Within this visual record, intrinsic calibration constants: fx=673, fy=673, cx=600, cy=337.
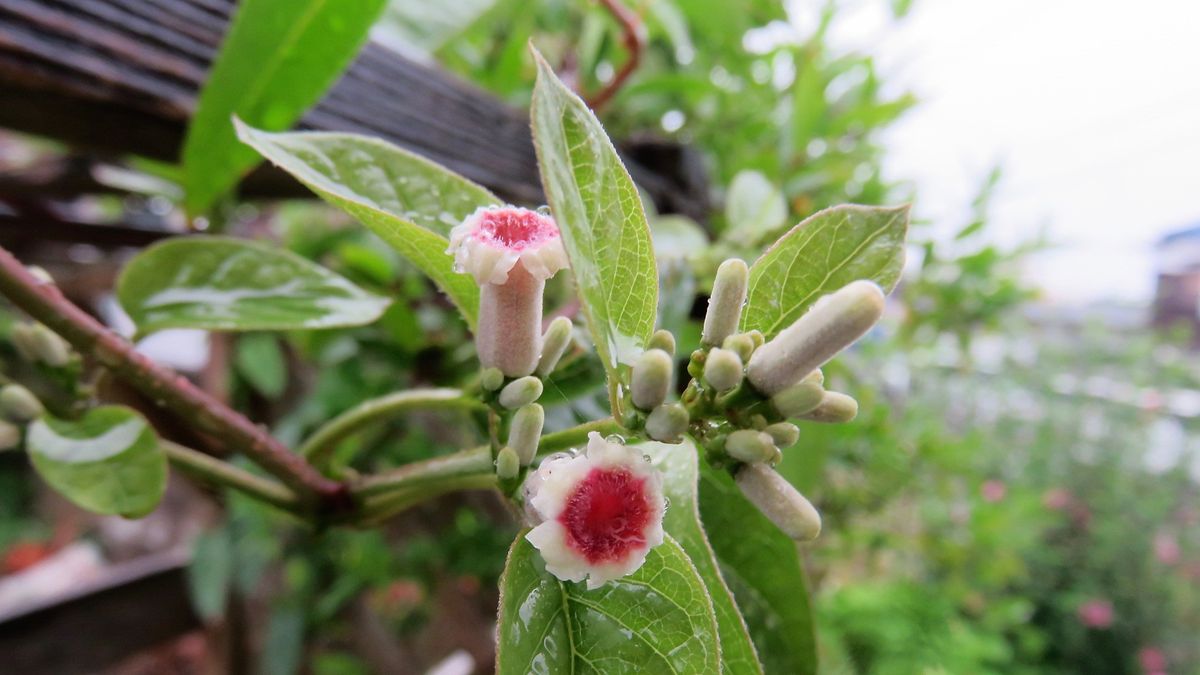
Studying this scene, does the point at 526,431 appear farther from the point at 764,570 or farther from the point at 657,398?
the point at 764,570

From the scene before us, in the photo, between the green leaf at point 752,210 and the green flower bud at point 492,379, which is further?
the green leaf at point 752,210

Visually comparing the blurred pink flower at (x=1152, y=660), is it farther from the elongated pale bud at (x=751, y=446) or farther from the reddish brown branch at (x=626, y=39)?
the elongated pale bud at (x=751, y=446)

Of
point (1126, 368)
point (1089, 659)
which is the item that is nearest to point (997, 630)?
point (1089, 659)

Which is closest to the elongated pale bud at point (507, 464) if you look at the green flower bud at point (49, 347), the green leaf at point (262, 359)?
the green flower bud at point (49, 347)

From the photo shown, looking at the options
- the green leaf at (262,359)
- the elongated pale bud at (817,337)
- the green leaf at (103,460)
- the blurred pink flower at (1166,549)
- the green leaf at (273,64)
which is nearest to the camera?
the elongated pale bud at (817,337)

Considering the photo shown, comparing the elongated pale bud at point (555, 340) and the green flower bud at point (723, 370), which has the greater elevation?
the green flower bud at point (723, 370)

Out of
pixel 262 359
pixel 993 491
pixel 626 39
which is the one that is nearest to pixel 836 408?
pixel 626 39

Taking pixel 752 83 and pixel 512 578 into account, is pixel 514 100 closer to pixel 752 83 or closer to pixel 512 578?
pixel 752 83
